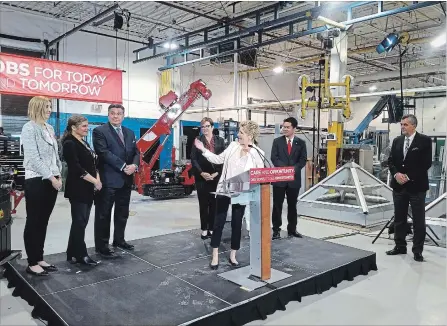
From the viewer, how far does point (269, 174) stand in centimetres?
272

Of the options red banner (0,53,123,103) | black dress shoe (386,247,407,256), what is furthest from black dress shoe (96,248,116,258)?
red banner (0,53,123,103)

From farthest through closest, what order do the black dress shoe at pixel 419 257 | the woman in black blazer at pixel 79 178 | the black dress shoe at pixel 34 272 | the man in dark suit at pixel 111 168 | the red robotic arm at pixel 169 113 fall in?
the red robotic arm at pixel 169 113, the black dress shoe at pixel 419 257, the man in dark suit at pixel 111 168, the woman in black blazer at pixel 79 178, the black dress shoe at pixel 34 272

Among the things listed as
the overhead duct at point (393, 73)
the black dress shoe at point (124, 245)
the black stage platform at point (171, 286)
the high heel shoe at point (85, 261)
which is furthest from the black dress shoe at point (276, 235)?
the overhead duct at point (393, 73)

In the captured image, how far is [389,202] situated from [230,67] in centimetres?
907

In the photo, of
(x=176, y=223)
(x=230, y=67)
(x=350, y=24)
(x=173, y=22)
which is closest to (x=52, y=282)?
(x=176, y=223)

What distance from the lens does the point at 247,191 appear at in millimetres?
2805

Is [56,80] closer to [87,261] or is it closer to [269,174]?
[87,261]

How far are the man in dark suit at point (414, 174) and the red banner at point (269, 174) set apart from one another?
1.79 m

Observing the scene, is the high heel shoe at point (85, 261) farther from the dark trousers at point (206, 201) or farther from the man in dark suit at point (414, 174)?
the man in dark suit at point (414, 174)

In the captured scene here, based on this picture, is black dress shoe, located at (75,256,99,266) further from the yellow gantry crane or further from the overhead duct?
the overhead duct

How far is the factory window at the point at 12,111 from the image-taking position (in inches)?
358

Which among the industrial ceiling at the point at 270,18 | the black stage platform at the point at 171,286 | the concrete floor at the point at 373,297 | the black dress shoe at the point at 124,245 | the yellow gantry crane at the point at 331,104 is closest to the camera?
the black stage platform at the point at 171,286

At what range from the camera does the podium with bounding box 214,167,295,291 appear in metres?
2.76

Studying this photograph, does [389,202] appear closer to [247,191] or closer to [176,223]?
[176,223]
